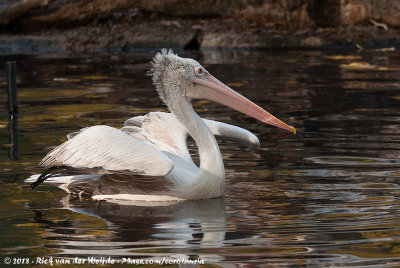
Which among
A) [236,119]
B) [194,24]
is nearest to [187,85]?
[236,119]

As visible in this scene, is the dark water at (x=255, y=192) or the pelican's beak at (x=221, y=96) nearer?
the dark water at (x=255, y=192)

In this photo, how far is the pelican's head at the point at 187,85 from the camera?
529 centimetres

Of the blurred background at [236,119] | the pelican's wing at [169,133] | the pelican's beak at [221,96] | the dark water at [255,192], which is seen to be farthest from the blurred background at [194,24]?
the pelican's beak at [221,96]

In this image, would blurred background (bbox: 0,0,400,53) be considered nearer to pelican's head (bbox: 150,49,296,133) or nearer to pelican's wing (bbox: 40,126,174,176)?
pelican's head (bbox: 150,49,296,133)

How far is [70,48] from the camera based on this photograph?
16.0 meters

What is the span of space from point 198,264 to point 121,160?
1.18 metres

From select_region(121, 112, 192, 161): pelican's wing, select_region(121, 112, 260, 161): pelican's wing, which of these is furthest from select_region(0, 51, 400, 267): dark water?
select_region(121, 112, 192, 161): pelican's wing

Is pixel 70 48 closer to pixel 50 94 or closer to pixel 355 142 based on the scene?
pixel 50 94

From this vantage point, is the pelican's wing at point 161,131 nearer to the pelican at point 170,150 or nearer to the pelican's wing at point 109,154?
the pelican at point 170,150

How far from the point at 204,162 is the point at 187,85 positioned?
20.4 inches

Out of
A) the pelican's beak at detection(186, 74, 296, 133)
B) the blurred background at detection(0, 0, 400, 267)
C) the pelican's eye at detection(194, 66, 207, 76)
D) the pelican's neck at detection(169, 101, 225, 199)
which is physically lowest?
the blurred background at detection(0, 0, 400, 267)

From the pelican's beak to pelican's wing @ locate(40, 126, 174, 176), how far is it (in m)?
0.55

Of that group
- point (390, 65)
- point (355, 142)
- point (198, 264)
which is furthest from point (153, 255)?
point (390, 65)

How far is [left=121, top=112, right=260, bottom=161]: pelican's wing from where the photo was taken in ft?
18.8
